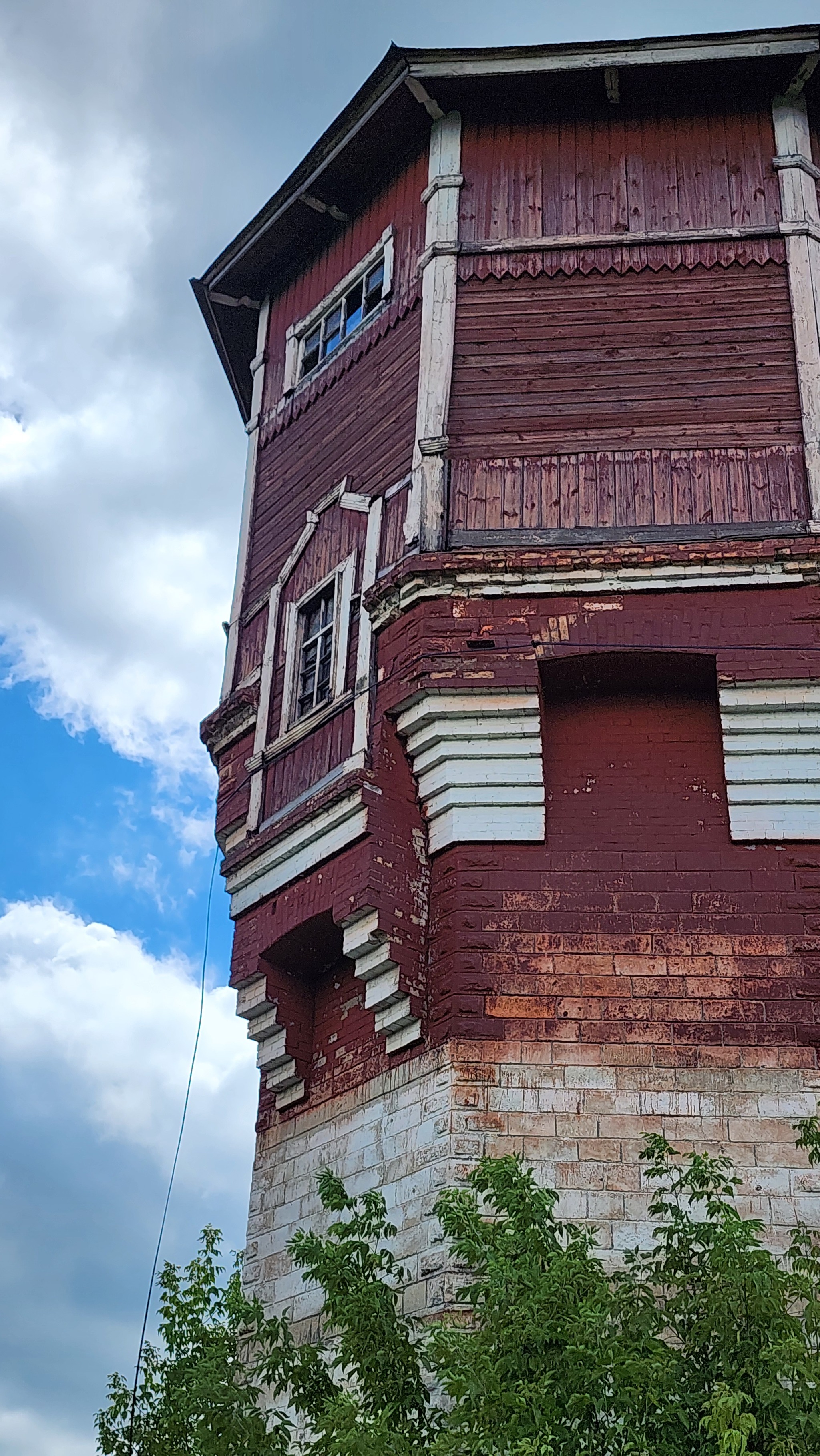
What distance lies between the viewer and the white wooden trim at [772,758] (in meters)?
11.5

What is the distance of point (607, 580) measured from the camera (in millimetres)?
12125

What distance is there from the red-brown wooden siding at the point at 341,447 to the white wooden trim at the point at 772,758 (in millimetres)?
3675

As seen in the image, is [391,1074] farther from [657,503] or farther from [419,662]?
Result: [657,503]

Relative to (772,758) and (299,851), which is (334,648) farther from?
(772,758)

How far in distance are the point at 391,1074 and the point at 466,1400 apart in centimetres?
417

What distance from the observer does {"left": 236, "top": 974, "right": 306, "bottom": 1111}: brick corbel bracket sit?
1287cm

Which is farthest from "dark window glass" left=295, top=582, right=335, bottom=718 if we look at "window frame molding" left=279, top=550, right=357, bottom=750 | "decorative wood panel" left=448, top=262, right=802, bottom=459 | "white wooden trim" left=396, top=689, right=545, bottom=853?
"decorative wood panel" left=448, top=262, right=802, bottom=459

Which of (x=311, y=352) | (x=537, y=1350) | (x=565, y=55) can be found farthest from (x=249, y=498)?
(x=537, y=1350)

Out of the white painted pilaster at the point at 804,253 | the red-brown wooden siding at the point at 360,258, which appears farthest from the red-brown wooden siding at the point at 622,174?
the red-brown wooden siding at the point at 360,258

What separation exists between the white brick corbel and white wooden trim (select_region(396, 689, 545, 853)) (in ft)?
2.44

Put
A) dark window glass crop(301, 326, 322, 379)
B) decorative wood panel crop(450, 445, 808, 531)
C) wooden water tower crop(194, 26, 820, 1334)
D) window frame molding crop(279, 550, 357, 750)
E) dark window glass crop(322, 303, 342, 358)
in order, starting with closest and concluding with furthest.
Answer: wooden water tower crop(194, 26, 820, 1334) → decorative wood panel crop(450, 445, 808, 531) → window frame molding crop(279, 550, 357, 750) → dark window glass crop(322, 303, 342, 358) → dark window glass crop(301, 326, 322, 379)

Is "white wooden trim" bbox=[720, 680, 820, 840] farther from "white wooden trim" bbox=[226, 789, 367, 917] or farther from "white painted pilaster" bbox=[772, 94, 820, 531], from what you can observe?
"white wooden trim" bbox=[226, 789, 367, 917]

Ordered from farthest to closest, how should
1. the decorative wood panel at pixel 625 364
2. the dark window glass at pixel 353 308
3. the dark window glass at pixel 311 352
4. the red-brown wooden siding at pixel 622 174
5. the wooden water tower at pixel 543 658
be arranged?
the dark window glass at pixel 311 352
the dark window glass at pixel 353 308
the red-brown wooden siding at pixel 622 174
the decorative wood panel at pixel 625 364
the wooden water tower at pixel 543 658

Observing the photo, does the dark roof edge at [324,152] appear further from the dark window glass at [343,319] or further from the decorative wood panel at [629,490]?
the decorative wood panel at [629,490]
